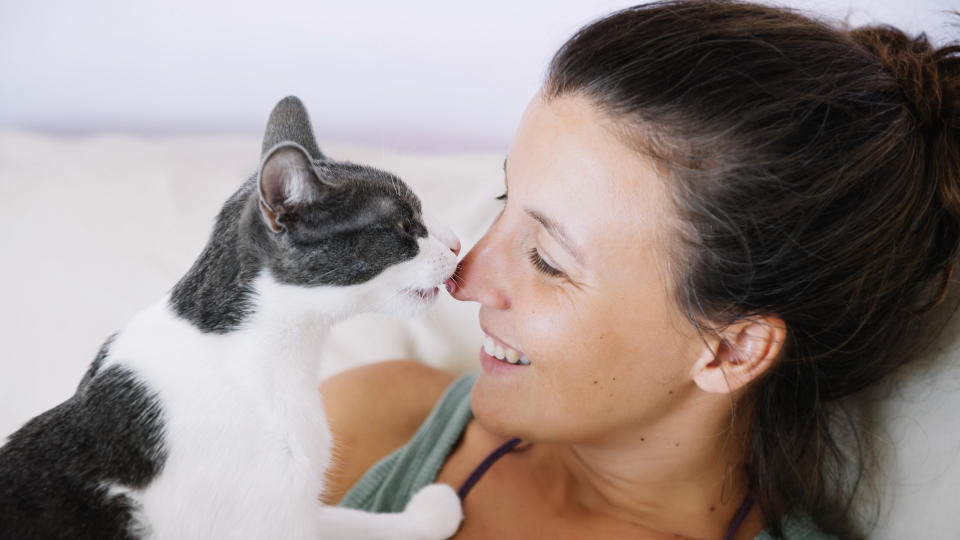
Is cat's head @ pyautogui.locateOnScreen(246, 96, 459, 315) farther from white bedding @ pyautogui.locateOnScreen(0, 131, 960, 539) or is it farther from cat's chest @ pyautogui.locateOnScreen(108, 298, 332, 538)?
white bedding @ pyautogui.locateOnScreen(0, 131, 960, 539)

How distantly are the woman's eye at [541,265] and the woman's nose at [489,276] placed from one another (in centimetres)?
4

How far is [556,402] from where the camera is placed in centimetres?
106

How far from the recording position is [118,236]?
68.9 inches

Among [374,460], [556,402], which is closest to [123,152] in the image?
[374,460]

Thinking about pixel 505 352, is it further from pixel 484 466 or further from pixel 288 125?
pixel 288 125

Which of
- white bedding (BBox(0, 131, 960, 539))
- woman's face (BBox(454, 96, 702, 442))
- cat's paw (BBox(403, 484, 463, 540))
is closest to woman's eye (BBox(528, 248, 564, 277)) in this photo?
woman's face (BBox(454, 96, 702, 442))

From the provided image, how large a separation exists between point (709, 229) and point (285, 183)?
19.7 inches

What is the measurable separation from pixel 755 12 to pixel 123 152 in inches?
61.0

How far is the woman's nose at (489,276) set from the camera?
103cm

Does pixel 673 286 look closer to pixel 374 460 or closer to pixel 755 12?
pixel 755 12

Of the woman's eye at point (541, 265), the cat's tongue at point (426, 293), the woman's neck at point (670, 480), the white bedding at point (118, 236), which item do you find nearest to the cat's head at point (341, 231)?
the cat's tongue at point (426, 293)

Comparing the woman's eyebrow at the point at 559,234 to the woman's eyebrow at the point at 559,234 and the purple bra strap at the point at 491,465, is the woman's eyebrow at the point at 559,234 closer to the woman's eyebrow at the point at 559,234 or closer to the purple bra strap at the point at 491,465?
the woman's eyebrow at the point at 559,234

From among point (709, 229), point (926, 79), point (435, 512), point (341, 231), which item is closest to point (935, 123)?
point (926, 79)

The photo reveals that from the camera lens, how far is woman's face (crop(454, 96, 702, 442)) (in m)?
0.94
